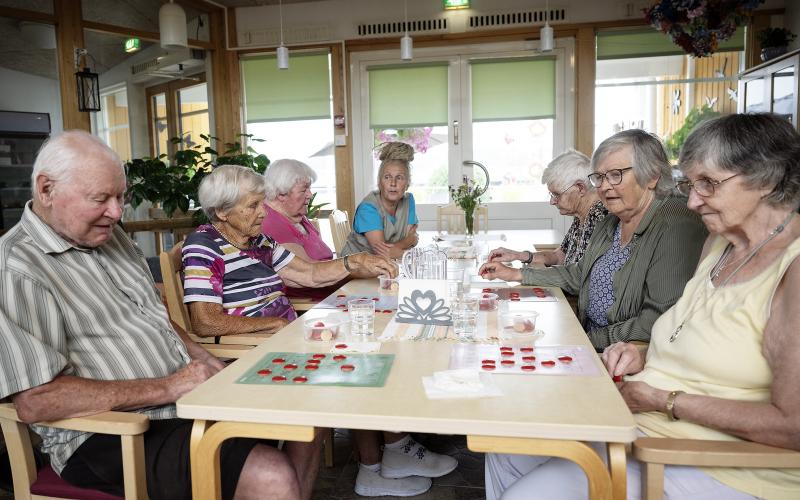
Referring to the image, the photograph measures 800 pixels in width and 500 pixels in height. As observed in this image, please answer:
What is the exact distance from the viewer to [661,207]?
1.97m

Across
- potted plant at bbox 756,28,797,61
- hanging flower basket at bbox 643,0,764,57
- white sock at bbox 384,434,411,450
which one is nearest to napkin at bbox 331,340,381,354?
white sock at bbox 384,434,411,450

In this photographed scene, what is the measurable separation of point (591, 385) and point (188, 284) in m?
1.39

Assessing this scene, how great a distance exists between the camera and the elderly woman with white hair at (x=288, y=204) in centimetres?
287

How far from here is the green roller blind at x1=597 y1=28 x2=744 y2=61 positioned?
5.63 metres

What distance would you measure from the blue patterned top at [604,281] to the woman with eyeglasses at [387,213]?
4.09ft

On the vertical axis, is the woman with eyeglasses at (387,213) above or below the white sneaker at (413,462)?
above

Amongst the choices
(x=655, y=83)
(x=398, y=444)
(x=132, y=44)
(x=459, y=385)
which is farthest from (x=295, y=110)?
(x=459, y=385)

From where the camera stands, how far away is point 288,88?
6.29 m

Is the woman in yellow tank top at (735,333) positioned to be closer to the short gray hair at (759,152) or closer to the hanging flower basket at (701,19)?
the short gray hair at (759,152)

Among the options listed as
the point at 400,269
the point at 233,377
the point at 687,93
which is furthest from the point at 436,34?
the point at 233,377

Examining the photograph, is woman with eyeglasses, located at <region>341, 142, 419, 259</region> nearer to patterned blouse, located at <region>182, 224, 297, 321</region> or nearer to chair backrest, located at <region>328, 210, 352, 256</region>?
chair backrest, located at <region>328, 210, 352, 256</region>

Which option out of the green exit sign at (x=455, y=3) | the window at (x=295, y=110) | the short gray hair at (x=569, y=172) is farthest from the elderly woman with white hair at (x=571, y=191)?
the window at (x=295, y=110)

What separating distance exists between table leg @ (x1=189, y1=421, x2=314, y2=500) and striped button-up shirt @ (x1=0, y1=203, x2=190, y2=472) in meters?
0.39

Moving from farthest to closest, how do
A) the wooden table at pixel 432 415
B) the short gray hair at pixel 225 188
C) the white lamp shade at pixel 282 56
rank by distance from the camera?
the white lamp shade at pixel 282 56 → the short gray hair at pixel 225 188 → the wooden table at pixel 432 415
